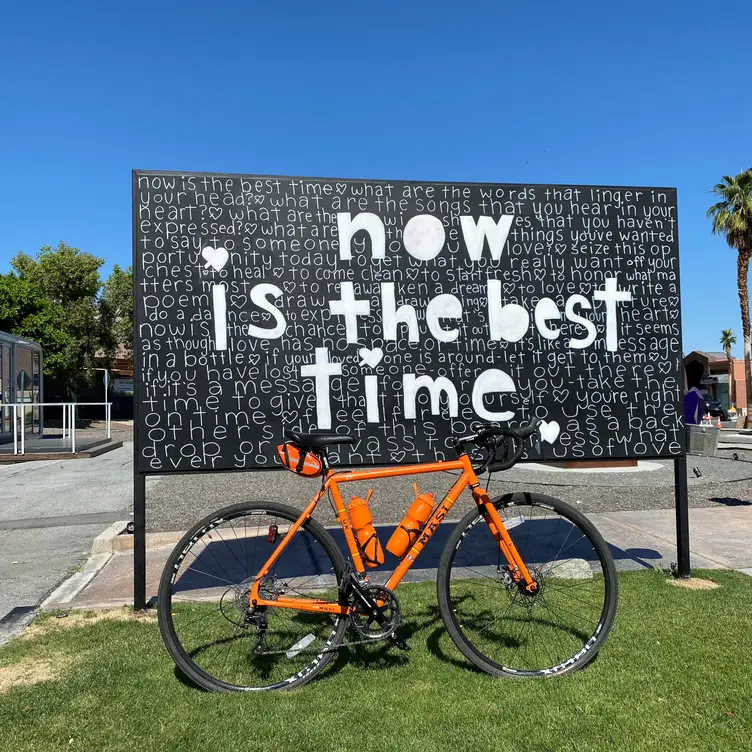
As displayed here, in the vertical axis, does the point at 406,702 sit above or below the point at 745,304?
below

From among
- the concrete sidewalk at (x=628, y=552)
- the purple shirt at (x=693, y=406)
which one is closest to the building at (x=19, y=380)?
the concrete sidewalk at (x=628, y=552)

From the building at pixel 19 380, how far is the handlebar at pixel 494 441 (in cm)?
1742

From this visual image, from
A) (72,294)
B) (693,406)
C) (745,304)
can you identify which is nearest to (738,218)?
(745,304)

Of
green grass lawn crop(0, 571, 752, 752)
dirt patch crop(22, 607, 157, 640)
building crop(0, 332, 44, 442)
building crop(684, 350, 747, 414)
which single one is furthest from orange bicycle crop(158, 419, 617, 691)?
building crop(684, 350, 747, 414)

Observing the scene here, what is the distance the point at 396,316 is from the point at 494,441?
4.90ft

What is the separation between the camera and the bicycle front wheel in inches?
128

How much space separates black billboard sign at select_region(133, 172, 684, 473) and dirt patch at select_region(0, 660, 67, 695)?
4.21ft

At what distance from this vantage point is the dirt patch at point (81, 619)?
4.07m

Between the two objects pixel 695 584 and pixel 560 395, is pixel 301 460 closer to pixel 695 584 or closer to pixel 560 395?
pixel 560 395

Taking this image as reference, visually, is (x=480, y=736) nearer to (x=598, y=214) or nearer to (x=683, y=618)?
(x=683, y=618)

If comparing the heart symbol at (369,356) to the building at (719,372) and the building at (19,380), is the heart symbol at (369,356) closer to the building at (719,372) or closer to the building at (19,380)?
the building at (19,380)

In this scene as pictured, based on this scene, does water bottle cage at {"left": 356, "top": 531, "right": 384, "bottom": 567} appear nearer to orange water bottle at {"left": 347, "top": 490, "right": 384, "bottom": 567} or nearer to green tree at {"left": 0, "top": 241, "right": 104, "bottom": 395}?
orange water bottle at {"left": 347, "top": 490, "right": 384, "bottom": 567}

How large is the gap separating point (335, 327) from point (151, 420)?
4.67 ft

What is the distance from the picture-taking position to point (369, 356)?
4.57 m
